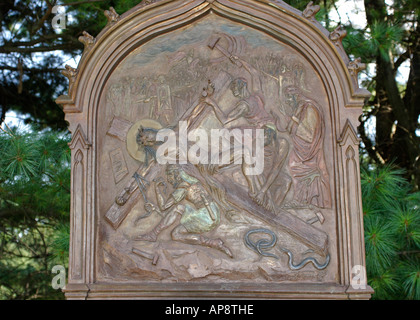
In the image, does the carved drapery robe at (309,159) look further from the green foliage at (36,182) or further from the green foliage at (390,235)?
the green foliage at (36,182)

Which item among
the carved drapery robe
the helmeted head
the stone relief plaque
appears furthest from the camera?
the helmeted head

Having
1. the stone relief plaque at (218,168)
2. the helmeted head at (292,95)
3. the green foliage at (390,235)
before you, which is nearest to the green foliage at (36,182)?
the stone relief plaque at (218,168)

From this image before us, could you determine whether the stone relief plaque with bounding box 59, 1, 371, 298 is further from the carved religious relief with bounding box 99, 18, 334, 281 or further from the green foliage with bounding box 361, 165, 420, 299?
the green foliage with bounding box 361, 165, 420, 299

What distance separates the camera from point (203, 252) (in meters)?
5.74

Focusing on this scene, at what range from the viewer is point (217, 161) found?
234 inches

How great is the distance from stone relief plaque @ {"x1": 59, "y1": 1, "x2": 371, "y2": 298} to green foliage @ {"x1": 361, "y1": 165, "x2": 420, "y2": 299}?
→ 33.6 inches

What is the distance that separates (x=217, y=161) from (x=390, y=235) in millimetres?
2000

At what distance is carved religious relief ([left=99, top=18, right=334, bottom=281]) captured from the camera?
5.73m

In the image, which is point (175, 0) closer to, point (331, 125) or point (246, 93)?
point (246, 93)

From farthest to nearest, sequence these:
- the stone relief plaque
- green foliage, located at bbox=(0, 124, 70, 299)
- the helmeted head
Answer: green foliage, located at bbox=(0, 124, 70, 299), the helmeted head, the stone relief plaque

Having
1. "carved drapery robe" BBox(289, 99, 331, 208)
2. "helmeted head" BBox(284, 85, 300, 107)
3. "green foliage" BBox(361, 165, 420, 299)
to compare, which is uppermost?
"helmeted head" BBox(284, 85, 300, 107)

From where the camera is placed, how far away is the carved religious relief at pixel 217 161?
5.73 meters

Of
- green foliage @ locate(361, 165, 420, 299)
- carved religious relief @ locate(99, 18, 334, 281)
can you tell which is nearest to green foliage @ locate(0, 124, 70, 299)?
carved religious relief @ locate(99, 18, 334, 281)

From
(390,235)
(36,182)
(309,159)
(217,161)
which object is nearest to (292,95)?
(309,159)
